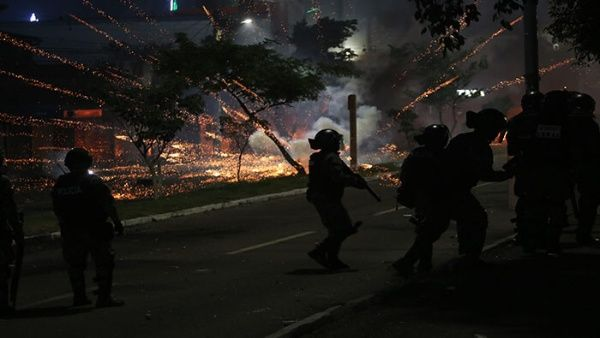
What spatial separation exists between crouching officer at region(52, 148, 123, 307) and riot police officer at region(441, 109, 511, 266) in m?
3.24

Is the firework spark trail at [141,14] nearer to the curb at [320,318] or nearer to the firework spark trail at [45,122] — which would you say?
the firework spark trail at [45,122]

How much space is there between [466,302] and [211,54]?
21.3 m

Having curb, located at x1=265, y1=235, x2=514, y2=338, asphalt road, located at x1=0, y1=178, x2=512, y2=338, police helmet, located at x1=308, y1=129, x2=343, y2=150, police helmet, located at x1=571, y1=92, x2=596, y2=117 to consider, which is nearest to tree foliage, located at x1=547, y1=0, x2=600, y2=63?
police helmet, located at x1=571, y1=92, x2=596, y2=117

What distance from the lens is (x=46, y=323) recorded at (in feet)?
25.8

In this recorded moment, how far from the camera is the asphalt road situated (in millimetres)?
7660

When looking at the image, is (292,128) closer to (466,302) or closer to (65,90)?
(65,90)

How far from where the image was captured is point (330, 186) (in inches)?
390

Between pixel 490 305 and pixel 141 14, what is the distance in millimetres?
62923

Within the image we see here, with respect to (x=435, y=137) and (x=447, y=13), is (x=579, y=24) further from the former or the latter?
(x=435, y=137)

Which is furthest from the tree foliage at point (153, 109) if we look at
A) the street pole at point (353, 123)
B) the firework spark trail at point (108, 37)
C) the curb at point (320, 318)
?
the firework spark trail at point (108, 37)

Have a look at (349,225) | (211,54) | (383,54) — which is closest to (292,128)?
(383,54)

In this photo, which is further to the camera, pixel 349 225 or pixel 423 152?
pixel 349 225

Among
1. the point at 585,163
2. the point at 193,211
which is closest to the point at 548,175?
the point at 585,163

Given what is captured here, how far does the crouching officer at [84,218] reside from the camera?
8320 mm
